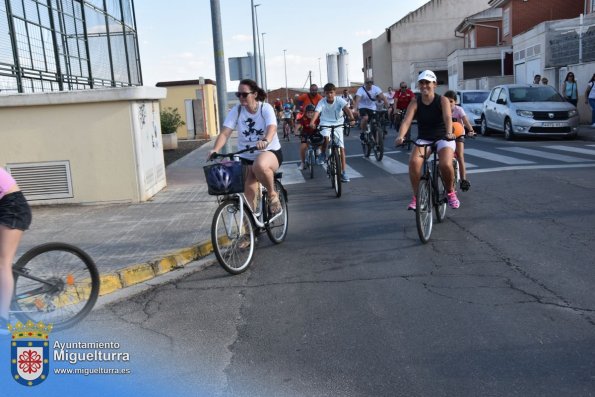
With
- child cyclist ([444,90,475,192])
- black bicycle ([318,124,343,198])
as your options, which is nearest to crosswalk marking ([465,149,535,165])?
child cyclist ([444,90,475,192])

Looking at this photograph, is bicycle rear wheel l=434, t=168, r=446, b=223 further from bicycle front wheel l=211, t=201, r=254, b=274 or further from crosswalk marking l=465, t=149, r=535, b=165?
crosswalk marking l=465, t=149, r=535, b=165

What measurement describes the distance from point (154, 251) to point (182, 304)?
160 centimetres

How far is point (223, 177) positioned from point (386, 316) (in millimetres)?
2167

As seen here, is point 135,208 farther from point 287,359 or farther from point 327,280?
point 287,359

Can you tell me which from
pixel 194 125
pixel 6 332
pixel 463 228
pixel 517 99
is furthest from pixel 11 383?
pixel 194 125

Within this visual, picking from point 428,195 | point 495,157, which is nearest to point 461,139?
point 428,195

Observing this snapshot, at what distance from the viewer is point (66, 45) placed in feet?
38.8

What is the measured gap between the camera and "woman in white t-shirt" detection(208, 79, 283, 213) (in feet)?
22.0

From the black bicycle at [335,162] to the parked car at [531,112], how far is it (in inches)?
356

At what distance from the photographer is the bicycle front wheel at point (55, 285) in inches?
173

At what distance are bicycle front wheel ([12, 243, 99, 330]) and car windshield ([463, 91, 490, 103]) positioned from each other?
72.5 ft

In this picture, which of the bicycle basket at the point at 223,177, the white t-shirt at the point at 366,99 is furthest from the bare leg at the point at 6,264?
the white t-shirt at the point at 366,99

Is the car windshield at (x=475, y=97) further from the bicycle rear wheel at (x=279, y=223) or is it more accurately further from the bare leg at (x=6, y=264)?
the bare leg at (x=6, y=264)

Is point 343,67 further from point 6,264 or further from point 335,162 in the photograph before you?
point 6,264
